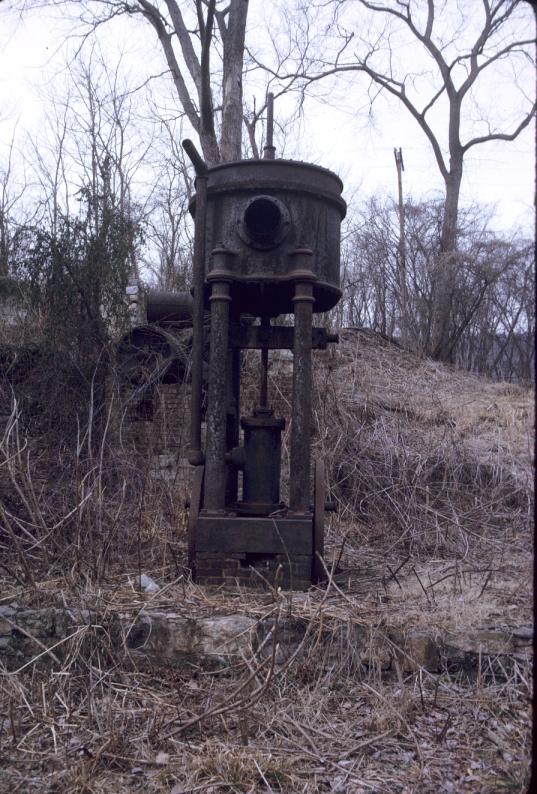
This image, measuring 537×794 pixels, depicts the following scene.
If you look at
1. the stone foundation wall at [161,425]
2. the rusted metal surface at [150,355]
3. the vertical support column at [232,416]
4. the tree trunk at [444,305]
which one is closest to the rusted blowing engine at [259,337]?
the vertical support column at [232,416]

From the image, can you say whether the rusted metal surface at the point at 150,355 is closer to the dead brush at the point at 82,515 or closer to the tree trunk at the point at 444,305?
the dead brush at the point at 82,515

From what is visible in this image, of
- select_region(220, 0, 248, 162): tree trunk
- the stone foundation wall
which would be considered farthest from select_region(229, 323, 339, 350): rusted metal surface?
select_region(220, 0, 248, 162): tree trunk

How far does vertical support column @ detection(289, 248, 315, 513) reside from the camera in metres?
4.68

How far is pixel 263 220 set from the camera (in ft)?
15.8

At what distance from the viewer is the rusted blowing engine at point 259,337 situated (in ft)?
15.0

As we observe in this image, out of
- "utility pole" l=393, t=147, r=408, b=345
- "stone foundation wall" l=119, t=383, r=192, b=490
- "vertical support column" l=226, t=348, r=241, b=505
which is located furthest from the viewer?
"utility pole" l=393, t=147, r=408, b=345

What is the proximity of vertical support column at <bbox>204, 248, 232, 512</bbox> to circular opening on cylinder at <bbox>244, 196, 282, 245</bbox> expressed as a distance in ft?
0.79

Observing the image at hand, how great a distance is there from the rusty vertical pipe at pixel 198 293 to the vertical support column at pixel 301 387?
2.13 feet

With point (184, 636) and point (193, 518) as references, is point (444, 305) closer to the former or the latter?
point (193, 518)

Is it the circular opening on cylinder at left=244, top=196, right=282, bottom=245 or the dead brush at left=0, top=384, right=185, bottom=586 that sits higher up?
the circular opening on cylinder at left=244, top=196, right=282, bottom=245

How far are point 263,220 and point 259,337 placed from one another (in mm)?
783

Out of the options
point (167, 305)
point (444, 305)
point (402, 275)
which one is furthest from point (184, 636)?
point (402, 275)

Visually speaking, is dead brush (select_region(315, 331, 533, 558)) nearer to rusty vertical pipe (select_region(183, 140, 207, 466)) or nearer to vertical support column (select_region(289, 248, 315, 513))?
vertical support column (select_region(289, 248, 315, 513))

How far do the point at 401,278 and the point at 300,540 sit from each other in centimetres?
1191
